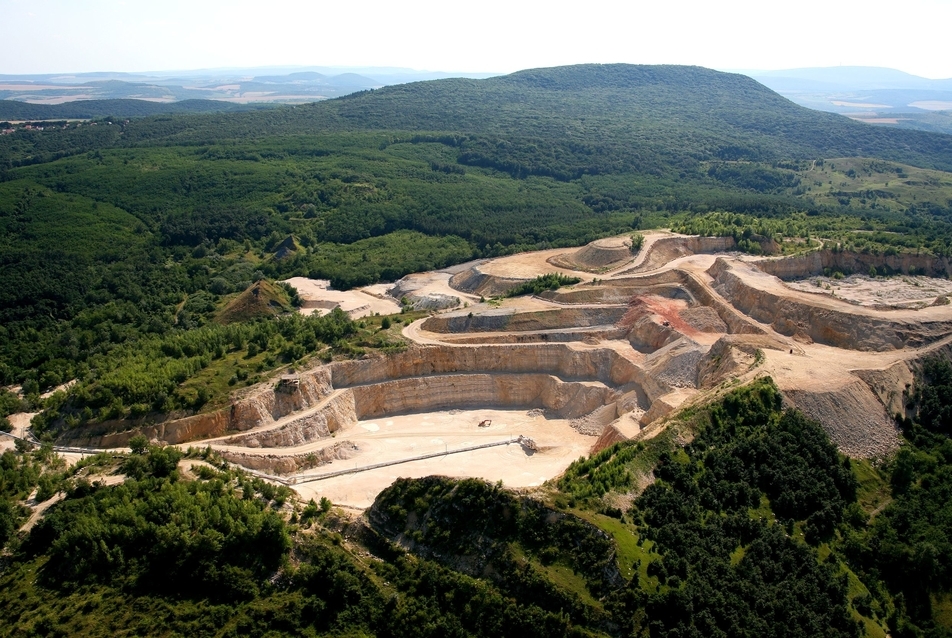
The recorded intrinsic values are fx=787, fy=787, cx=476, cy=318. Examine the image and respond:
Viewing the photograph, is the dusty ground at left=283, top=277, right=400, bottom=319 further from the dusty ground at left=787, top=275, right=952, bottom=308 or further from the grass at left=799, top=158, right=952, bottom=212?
the grass at left=799, top=158, right=952, bottom=212

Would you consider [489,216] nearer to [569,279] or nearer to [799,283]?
[569,279]

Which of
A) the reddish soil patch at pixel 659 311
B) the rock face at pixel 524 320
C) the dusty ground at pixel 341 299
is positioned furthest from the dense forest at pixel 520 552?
the dusty ground at pixel 341 299

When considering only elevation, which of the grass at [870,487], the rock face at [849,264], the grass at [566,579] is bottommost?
the grass at [870,487]

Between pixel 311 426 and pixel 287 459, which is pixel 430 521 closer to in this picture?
pixel 287 459

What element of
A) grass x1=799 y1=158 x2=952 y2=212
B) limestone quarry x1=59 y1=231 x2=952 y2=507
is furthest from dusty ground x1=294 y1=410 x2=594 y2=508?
grass x1=799 y1=158 x2=952 y2=212

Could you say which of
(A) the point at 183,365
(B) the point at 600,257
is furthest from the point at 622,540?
(B) the point at 600,257

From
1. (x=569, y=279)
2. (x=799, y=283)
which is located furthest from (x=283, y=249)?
(x=799, y=283)

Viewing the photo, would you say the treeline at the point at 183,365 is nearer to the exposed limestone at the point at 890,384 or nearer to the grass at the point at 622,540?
the grass at the point at 622,540
